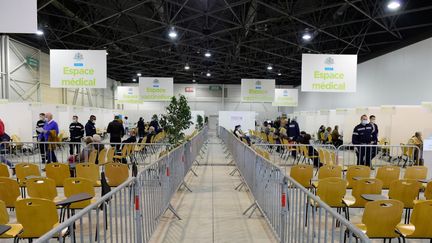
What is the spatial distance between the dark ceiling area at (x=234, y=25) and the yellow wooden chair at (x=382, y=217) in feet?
31.9

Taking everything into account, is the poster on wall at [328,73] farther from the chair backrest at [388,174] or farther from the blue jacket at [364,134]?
the chair backrest at [388,174]

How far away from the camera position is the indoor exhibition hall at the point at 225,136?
3.47m

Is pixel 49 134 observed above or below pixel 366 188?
above

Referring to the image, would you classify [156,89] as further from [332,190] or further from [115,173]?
[332,190]

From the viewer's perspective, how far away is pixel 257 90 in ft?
55.1

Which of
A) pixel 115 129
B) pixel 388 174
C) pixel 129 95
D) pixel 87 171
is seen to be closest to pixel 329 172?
pixel 388 174

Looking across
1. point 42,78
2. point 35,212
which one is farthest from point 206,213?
point 42,78

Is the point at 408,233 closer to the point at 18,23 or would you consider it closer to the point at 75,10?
the point at 18,23

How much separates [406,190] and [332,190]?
108 centimetres

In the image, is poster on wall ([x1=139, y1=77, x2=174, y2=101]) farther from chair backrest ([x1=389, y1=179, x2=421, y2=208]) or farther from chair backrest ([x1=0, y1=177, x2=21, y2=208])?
chair backrest ([x1=389, y1=179, x2=421, y2=208])

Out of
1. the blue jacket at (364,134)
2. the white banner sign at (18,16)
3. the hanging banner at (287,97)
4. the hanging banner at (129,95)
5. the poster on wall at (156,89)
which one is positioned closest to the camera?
the white banner sign at (18,16)

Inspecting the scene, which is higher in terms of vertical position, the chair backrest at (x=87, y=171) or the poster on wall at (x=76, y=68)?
the poster on wall at (x=76, y=68)

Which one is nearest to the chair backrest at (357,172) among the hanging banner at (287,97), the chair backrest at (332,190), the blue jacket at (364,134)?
the chair backrest at (332,190)

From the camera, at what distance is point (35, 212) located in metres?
2.98
